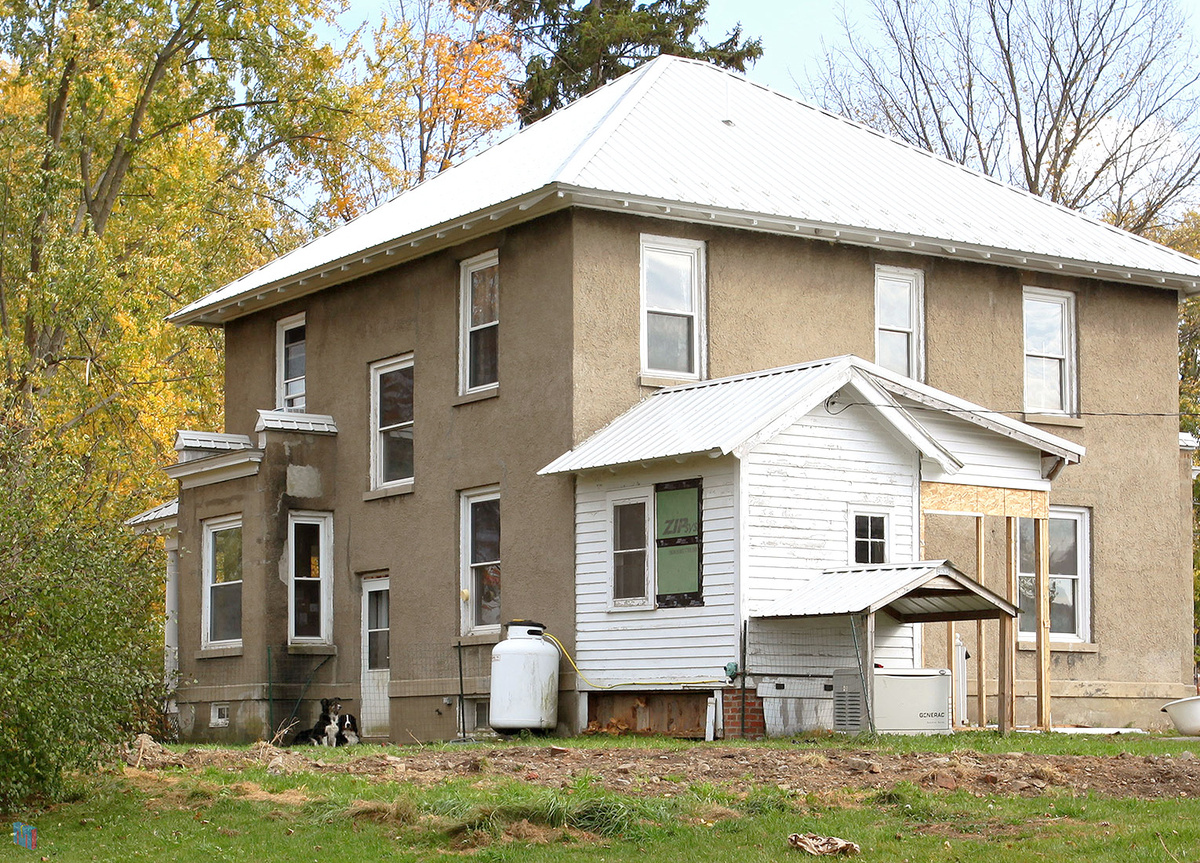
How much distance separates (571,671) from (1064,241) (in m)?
10.1

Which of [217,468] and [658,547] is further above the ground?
[217,468]

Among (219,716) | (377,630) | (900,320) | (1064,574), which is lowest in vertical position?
(219,716)

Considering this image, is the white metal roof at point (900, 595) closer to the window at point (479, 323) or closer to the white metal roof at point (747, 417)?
the white metal roof at point (747, 417)

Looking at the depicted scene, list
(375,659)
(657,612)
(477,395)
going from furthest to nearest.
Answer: (375,659)
(477,395)
(657,612)

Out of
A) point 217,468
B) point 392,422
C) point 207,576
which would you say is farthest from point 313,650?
point 392,422

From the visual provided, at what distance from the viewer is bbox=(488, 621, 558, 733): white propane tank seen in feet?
64.1

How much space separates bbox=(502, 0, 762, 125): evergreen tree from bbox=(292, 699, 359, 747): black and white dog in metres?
23.7

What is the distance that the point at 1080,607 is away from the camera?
2364cm

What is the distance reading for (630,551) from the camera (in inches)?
772

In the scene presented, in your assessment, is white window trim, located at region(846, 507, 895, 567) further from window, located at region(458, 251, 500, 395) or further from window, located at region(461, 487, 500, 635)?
window, located at region(458, 251, 500, 395)

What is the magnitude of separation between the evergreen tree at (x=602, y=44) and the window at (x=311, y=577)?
21278 mm

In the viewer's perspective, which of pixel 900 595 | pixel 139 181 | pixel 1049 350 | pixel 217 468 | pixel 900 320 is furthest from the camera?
pixel 139 181

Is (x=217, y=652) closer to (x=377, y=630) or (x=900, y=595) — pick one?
(x=377, y=630)

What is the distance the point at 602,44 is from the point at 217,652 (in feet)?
76.0
